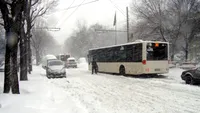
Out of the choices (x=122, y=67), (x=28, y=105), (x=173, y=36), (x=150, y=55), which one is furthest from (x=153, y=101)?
(x=173, y=36)

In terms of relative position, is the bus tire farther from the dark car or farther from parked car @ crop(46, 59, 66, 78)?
the dark car

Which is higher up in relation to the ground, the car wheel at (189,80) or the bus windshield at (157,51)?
the bus windshield at (157,51)

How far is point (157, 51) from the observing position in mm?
18781

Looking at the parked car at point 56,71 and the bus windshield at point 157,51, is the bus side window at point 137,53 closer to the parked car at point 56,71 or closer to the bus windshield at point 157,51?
the bus windshield at point 157,51

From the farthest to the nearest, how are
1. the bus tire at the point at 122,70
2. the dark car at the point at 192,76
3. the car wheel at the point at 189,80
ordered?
the bus tire at the point at 122,70 < the car wheel at the point at 189,80 < the dark car at the point at 192,76

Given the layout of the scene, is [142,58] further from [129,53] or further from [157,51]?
[129,53]

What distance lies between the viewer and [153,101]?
9445mm

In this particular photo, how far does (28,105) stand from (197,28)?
2933cm

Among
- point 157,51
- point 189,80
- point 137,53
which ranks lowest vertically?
point 189,80

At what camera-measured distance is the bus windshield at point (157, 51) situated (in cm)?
1839

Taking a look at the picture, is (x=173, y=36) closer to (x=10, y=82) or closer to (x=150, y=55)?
(x=150, y=55)

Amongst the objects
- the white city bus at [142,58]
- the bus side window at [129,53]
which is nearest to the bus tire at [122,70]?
the white city bus at [142,58]

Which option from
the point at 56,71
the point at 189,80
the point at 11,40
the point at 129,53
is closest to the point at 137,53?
the point at 129,53

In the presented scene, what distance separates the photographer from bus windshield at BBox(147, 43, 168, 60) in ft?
60.3
